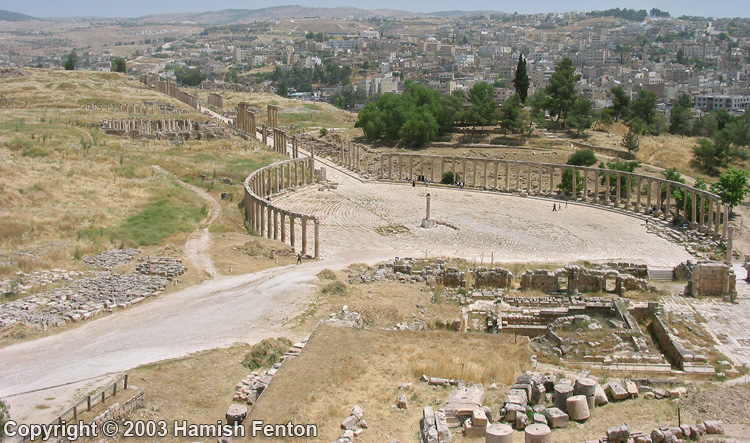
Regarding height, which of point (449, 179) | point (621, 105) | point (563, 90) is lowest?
point (449, 179)

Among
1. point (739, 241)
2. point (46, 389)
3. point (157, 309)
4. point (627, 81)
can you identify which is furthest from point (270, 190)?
point (627, 81)

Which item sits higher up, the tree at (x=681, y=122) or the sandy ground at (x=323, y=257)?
the tree at (x=681, y=122)

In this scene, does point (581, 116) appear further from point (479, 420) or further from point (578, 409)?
point (479, 420)

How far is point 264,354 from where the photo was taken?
2356 cm

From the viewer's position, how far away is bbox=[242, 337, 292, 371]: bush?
2304cm

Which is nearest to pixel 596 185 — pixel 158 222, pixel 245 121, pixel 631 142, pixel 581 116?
pixel 631 142

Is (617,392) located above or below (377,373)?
above

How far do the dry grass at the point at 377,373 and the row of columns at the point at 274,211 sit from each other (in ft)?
51.6

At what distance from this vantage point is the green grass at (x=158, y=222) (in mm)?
37531

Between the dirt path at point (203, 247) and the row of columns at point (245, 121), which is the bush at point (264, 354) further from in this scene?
the row of columns at point (245, 121)

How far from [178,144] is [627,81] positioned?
475 ft

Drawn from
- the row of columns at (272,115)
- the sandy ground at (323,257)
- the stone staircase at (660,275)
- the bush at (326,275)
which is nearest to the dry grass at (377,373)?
the sandy ground at (323,257)

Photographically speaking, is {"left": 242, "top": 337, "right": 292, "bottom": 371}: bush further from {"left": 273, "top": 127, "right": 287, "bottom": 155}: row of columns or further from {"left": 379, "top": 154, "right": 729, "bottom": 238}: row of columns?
{"left": 273, "top": 127, "right": 287, "bottom": 155}: row of columns

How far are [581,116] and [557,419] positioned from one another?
63.4m
